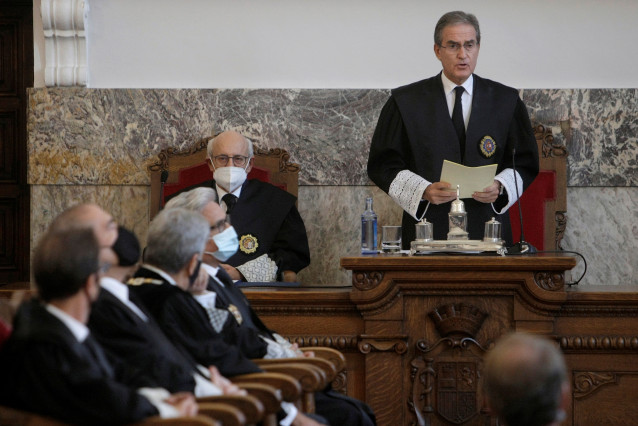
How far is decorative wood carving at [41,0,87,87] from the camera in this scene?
6652mm

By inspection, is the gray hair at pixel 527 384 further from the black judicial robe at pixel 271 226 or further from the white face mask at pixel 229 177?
the white face mask at pixel 229 177

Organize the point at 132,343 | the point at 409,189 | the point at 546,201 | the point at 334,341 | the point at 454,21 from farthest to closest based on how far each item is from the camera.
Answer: the point at 546,201
the point at 454,21
the point at 409,189
the point at 334,341
the point at 132,343

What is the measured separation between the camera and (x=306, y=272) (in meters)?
6.71

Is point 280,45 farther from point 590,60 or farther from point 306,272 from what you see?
point 590,60

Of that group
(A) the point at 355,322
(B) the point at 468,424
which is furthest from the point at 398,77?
(B) the point at 468,424

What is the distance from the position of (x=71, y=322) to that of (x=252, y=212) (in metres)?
3.38

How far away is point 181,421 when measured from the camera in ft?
8.25

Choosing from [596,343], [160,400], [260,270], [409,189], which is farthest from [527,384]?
[260,270]

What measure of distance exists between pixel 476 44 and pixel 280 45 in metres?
1.87

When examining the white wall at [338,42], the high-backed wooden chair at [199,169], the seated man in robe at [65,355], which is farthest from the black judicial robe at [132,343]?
the white wall at [338,42]

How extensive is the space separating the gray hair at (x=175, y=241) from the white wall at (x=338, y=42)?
11.3ft

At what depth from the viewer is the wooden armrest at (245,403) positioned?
2.82 metres

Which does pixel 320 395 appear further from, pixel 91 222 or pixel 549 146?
pixel 549 146

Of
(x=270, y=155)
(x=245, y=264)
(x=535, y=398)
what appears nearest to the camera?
(x=535, y=398)
